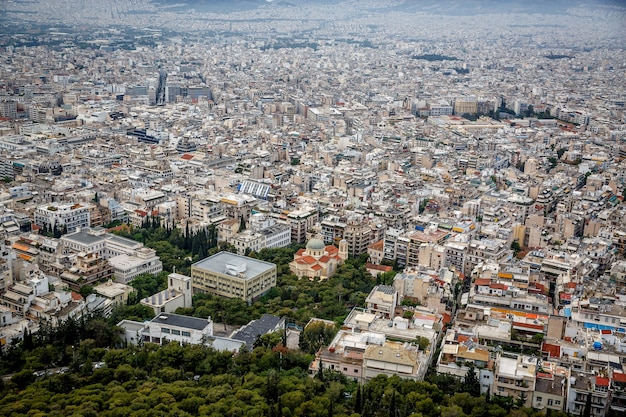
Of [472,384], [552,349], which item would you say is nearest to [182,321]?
[472,384]

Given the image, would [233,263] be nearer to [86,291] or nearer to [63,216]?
[86,291]

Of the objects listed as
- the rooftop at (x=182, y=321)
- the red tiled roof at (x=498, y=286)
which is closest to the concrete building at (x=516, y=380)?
the red tiled roof at (x=498, y=286)

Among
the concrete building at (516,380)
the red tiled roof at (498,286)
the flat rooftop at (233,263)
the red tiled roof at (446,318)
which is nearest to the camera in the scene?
the concrete building at (516,380)

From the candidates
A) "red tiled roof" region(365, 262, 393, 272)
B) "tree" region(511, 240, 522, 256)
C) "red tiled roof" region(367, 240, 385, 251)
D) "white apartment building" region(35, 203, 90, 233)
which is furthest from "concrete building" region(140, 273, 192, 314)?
"tree" region(511, 240, 522, 256)

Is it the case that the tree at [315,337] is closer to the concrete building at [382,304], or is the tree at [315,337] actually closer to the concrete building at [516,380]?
the concrete building at [382,304]

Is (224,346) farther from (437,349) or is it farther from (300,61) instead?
(300,61)

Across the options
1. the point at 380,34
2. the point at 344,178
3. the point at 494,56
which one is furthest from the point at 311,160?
the point at 380,34
